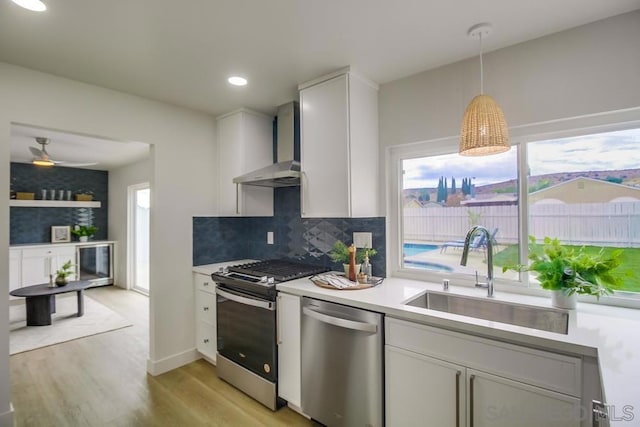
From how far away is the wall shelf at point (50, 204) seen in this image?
5344 millimetres

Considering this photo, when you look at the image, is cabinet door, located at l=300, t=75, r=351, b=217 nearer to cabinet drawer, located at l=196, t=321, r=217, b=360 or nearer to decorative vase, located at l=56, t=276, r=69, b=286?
cabinet drawer, located at l=196, t=321, r=217, b=360

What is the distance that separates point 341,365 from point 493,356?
84 centimetres

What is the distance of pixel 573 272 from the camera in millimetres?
1580

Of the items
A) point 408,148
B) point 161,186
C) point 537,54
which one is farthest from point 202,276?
point 537,54

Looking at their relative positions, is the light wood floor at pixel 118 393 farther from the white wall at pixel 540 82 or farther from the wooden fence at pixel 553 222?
the white wall at pixel 540 82

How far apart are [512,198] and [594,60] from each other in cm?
82

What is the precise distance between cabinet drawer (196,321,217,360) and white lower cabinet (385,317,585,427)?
171 centimetres

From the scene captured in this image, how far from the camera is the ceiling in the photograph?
150 centimetres

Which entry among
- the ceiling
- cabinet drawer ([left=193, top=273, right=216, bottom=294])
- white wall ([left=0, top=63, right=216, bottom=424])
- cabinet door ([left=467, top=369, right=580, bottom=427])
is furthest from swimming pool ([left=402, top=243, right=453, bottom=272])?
white wall ([left=0, top=63, right=216, bottom=424])

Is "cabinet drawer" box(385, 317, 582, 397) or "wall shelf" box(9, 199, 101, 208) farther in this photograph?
"wall shelf" box(9, 199, 101, 208)

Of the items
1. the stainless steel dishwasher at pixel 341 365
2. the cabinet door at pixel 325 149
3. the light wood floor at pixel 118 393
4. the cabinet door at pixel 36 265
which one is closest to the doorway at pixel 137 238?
the cabinet door at pixel 36 265

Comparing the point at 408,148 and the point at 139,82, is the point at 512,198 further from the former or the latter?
the point at 139,82

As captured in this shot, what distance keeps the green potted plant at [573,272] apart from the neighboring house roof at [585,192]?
11.5 inches

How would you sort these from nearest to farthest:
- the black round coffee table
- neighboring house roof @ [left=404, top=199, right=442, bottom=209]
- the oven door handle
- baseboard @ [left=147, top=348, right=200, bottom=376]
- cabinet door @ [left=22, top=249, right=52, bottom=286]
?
1. the oven door handle
2. neighboring house roof @ [left=404, top=199, right=442, bottom=209]
3. baseboard @ [left=147, top=348, right=200, bottom=376]
4. the black round coffee table
5. cabinet door @ [left=22, top=249, right=52, bottom=286]
